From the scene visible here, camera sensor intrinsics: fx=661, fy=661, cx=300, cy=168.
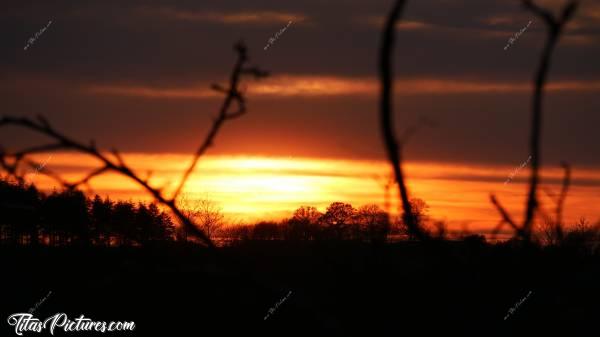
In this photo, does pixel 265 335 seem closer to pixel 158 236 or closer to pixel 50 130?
pixel 158 236

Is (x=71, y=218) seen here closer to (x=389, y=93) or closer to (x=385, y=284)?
(x=385, y=284)

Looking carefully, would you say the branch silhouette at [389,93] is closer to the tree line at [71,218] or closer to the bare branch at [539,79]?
the bare branch at [539,79]

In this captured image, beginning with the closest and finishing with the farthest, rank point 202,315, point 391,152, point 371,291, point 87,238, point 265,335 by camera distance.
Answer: point 391,152
point 371,291
point 87,238
point 202,315
point 265,335

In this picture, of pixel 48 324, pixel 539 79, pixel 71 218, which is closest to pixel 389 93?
pixel 539 79

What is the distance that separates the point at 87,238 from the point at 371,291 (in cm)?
92

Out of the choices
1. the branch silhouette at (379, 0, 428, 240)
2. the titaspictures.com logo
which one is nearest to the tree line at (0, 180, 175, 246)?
the titaspictures.com logo

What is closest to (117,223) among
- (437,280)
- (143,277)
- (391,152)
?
(143,277)

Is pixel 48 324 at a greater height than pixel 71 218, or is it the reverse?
pixel 71 218

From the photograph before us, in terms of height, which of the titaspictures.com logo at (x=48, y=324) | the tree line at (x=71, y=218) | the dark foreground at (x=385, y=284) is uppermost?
the tree line at (x=71, y=218)

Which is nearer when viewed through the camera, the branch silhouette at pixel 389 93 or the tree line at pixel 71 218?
the branch silhouette at pixel 389 93

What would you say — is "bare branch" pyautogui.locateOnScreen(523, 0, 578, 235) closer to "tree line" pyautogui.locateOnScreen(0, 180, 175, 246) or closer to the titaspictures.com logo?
"tree line" pyautogui.locateOnScreen(0, 180, 175, 246)

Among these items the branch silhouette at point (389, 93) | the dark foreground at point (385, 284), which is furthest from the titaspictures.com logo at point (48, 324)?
the branch silhouette at point (389, 93)

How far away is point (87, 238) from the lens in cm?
204

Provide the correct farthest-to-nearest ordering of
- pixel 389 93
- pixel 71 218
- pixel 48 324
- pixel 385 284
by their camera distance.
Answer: pixel 48 324, pixel 71 218, pixel 385 284, pixel 389 93
